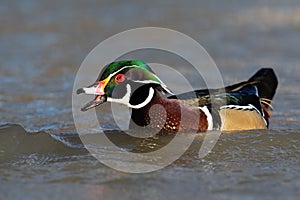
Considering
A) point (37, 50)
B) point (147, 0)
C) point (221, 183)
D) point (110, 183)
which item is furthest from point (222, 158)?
point (147, 0)

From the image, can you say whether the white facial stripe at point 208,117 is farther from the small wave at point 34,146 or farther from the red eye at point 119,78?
the small wave at point 34,146

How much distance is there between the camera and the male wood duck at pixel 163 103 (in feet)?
21.4

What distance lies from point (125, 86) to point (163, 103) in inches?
16.3

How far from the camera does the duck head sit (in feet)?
21.3

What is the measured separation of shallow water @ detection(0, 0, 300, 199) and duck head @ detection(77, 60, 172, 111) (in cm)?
39

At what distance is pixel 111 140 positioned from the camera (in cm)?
681

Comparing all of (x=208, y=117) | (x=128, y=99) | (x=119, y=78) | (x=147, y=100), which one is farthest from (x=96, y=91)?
(x=208, y=117)

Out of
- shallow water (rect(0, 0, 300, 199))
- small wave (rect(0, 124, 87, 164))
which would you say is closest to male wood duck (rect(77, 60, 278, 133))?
shallow water (rect(0, 0, 300, 199))

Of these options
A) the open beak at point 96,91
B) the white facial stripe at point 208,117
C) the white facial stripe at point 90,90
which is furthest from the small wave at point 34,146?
the white facial stripe at point 208,117

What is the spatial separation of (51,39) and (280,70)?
3601 millimetres

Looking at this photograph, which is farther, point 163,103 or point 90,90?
point 163,103

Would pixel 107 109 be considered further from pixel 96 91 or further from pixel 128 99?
pixel 96 91

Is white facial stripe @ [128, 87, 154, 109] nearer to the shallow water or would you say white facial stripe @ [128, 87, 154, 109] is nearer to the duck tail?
the shallow water

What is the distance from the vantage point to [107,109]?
8.32 meters
